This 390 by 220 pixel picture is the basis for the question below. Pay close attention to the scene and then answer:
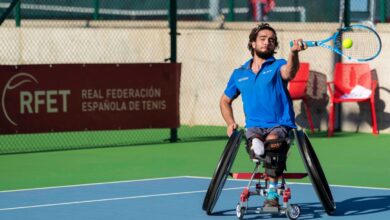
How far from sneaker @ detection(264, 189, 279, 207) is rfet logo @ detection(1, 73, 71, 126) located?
6.46 meters

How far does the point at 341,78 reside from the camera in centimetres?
1738

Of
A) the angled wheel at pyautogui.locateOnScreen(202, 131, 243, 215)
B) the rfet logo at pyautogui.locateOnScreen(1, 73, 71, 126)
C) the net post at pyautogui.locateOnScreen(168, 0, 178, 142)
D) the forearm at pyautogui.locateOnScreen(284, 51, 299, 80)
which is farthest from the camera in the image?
the net post at pyautogui.locateOnScreen(168, 0, 178, 142)

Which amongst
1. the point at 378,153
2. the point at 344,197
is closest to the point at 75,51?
the point at 378,153

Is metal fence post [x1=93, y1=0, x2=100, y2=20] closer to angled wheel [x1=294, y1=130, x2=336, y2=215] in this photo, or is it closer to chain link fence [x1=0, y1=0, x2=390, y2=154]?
chain link fence [x1=0, y1=0, x2=390, y2=154]

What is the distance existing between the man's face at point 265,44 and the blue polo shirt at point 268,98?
0.08 m

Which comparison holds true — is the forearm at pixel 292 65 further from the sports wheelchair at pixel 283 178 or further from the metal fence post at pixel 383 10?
the metal fence post at pixel 383 10

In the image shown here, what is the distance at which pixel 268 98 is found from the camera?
30.5ft

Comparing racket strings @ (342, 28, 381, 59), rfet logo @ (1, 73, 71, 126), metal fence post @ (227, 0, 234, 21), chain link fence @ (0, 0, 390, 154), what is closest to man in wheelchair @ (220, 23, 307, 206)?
rfet logo @ (1, 73, 71, 126)

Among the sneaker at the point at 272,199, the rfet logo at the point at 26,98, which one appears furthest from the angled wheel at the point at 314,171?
the rfet logo at the point at 26,98

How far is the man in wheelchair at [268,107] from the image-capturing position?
9.19m

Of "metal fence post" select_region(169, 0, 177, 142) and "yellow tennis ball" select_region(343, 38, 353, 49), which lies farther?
"metal fence post" select_region(169, 0, 177, 142)

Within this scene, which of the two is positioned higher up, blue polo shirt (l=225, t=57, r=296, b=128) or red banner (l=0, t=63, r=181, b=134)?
blue polo shirt (l=225, t=57, r=296, b=128)

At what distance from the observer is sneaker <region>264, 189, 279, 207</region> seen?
30.5 feet

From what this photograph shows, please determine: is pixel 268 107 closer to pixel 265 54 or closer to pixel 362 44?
pixel 265 54
